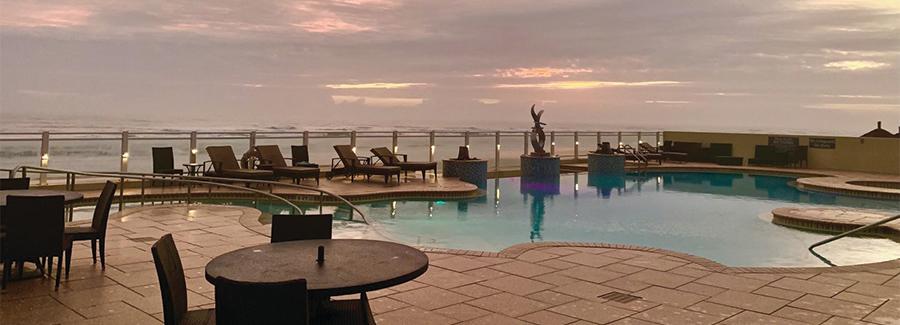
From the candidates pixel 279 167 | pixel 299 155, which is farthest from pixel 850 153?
pixel 279 167

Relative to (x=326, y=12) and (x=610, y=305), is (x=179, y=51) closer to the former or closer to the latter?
(x=326, y=12)

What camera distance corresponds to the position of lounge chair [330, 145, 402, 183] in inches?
453

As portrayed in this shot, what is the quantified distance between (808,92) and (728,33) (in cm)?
660

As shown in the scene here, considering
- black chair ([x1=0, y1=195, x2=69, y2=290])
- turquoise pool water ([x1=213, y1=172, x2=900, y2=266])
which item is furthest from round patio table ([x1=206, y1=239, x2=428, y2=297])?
turquoise pool water ([x1=213, y1=172, x2=900, y2=266])

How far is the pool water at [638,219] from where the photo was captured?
6.96 metres

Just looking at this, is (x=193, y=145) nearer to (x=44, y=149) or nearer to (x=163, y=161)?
(x=163, y=161)

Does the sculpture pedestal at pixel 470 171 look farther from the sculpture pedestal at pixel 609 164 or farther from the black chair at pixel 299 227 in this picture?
the black chair at pixel 299 227

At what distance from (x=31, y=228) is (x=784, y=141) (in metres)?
19.0

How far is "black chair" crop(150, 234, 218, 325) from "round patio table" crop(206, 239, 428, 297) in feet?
0.50

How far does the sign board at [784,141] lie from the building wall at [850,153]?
115 mm

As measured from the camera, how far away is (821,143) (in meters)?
17.4

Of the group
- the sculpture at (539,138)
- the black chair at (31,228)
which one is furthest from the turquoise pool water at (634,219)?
the black chair at (31,228)

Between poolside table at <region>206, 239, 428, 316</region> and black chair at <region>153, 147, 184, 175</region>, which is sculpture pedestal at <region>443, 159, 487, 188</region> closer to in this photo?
black chair at <region>153, 147, 184, 175</region>

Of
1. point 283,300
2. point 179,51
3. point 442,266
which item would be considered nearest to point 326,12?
point 442,266
